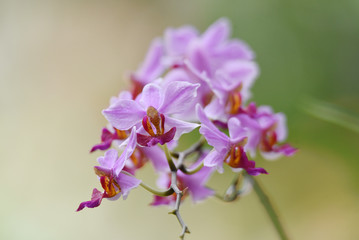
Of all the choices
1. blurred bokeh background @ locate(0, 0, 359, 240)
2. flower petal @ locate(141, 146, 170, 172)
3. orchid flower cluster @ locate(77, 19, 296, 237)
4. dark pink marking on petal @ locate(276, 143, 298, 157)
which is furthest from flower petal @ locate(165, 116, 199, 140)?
blurred bokeh background @ locate(0, 0, 359, 240)

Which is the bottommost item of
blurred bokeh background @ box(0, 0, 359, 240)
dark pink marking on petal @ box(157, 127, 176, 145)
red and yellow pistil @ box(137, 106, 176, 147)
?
blurred bokeh background @ box(0, 0, 359, 240)

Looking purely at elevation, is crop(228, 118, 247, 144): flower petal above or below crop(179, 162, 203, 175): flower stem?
above

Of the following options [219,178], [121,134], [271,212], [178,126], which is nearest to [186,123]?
[178,126]

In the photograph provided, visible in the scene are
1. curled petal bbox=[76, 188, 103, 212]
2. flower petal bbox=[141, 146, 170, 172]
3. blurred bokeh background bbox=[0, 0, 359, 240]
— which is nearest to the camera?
curled petal bbox=[76, 188, 103, 212]

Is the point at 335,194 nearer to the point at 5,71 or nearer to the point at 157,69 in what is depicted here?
the point at 157,69

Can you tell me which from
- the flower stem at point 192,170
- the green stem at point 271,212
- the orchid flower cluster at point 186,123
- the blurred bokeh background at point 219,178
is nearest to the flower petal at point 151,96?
the orchid flower cluster at point 186,123

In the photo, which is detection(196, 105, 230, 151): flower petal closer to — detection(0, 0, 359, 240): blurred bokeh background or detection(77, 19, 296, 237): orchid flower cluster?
detection(77, 19, 296, 237): orchid flower cluster

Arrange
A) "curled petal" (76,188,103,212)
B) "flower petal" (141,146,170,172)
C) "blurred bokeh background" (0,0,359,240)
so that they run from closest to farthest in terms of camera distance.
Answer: "curled petal" (76,188,103,212), "flower petal" (141,146,170,172), "blurred bokeh background" (0,0,359,240)

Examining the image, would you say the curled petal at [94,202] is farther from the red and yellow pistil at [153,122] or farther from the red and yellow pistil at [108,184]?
the red and yellow pistil at [153,122]
